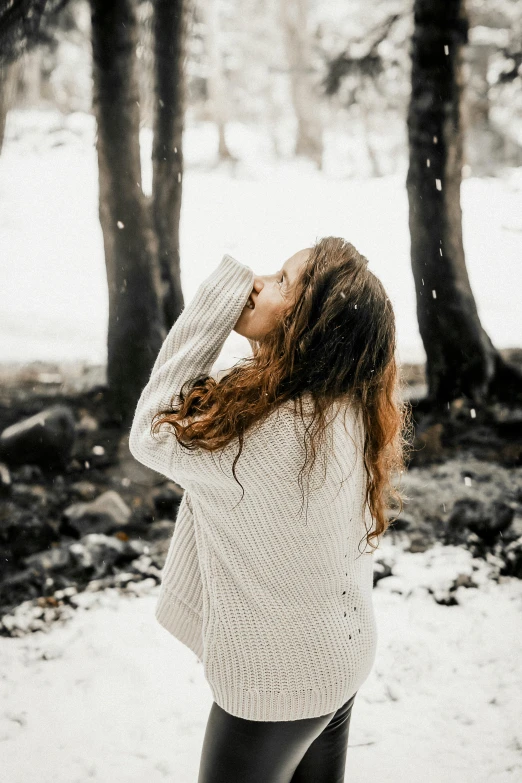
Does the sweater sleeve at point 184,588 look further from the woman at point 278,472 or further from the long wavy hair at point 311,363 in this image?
the long wavy hair at point 311,363

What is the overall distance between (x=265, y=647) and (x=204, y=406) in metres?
0.42

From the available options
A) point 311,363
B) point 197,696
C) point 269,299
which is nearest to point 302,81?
point 269,299

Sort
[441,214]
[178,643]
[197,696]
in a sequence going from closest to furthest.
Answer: [197,696]
[178,643]
[441,214]

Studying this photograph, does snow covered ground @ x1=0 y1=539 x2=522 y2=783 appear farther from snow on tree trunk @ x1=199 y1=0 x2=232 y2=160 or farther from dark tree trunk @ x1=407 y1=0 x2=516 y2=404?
snow on tree trunk @ x1=199 y1=0 x2=232 y2=160

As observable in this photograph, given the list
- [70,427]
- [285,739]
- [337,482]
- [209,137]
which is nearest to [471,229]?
[209,137]

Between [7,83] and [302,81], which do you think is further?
[302,81]

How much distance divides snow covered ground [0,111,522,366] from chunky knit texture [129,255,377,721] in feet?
6.19

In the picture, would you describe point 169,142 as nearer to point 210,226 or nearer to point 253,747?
point 210,226

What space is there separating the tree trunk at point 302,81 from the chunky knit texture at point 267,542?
2.09m

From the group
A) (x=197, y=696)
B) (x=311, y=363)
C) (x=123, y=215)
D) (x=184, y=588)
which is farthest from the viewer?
(x=123, y=215)

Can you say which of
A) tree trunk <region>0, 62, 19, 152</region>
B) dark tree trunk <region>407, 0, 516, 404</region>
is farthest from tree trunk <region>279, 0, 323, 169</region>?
tree trunk <region>0, 62, 19, 152</region>

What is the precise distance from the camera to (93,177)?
2752mm

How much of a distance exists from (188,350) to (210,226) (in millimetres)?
1981

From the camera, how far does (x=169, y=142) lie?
2.81 metres
